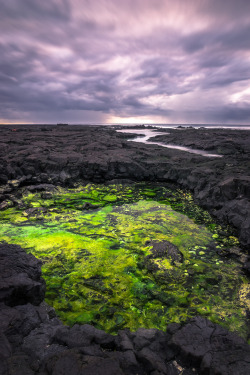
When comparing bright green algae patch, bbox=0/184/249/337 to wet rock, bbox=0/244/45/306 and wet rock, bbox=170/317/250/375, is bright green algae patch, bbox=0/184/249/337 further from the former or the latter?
wet rock, bbox=170/317/250/375

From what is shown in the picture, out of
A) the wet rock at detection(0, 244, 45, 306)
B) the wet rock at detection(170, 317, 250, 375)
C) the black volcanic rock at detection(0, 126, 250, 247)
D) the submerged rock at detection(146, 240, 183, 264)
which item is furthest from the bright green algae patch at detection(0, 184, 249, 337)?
the black volcanic rock at detection(0, 126, 250, 247)

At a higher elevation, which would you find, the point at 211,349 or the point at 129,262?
the point at 211,349

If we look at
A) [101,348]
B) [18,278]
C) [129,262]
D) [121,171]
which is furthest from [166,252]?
[121,171]

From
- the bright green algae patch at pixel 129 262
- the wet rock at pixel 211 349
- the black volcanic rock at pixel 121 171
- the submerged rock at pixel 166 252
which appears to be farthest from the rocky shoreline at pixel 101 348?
the black volcanic rock at pixel 121 171

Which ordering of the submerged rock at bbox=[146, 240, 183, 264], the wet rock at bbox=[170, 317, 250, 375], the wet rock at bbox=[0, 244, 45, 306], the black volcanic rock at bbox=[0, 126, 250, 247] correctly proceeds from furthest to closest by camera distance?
the black volcanic rock at bbox=[0, 126, 250, 247] < the submerged rock at bbox=[146, 240, 183, 264] < the wet rock at bbox=[0, 244, 45, 306] < the wet rock at bbox=[170, 317, 250, 375]

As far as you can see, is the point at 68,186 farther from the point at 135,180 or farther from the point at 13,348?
the point at 13,348

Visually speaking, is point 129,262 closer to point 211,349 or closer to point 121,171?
point 211,349

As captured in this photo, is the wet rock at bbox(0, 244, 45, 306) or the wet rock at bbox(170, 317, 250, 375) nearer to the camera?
the wet rock at bbox(170, 317, 250, 375)

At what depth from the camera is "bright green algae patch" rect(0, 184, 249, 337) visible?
3.92 m

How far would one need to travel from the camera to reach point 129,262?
541 cm

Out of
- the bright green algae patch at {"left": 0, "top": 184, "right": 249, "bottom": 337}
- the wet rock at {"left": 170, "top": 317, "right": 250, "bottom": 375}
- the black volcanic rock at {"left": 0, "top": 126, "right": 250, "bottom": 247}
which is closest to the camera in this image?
the wet rock at {"left": 170, "top": 317, "right": 250, "bottom": 375}

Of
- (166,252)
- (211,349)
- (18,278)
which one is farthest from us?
(166,252)

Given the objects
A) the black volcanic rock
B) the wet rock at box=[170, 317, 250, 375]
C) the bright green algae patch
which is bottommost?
the bright green algae patch

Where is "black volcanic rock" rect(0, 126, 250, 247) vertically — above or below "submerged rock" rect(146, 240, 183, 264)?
above
